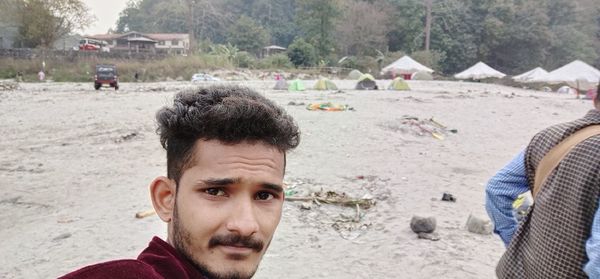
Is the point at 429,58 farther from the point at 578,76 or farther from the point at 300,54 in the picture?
the point at 578,76

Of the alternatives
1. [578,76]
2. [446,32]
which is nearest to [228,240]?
[578,76]

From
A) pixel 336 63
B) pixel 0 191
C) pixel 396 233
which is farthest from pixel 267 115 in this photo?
pixel 336 63

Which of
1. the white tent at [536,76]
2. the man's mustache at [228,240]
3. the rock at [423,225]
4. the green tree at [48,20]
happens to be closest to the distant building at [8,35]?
the green tree at [48,20]

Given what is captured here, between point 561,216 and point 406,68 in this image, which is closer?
point 561,216

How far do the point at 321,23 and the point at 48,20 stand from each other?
2677 cm

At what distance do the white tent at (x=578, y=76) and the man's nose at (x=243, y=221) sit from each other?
33051 mm

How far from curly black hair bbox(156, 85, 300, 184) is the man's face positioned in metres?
0.02

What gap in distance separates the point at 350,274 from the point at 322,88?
21.6 m

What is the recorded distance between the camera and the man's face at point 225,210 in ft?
3.58

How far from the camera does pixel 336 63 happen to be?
50375 mm

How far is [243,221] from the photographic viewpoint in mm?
1088

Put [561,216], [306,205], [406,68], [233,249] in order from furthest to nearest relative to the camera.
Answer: [406,68] < [306,205] < [561,216] < [233,249]

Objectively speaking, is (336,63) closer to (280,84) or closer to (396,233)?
(280,84)

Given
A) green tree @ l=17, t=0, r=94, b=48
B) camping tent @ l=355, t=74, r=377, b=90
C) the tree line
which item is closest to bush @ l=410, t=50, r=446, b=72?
the tree line
